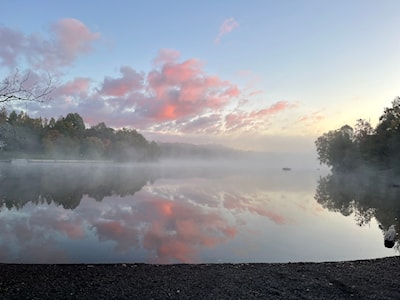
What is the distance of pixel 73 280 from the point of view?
910 cm

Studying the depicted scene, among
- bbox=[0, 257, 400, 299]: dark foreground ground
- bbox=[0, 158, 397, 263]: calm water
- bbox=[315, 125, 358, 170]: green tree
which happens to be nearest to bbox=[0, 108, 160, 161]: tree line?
bbox=[315, 125, 358, 170]: green tree

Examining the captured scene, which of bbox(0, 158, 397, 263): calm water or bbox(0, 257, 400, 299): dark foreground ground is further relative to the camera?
bbox(0, 158, 397, 263): calm water

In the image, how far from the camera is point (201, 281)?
9336 mm

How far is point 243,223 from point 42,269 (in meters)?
14.2

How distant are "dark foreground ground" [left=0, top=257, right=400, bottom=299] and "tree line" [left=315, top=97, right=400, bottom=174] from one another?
243 ft

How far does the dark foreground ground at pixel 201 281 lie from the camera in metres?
8.19

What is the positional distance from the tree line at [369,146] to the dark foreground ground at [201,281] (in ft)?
243

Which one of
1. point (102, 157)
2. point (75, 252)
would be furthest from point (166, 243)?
point (102, 157)

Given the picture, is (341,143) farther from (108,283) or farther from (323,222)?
(108,283)

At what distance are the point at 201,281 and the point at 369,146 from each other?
299ft

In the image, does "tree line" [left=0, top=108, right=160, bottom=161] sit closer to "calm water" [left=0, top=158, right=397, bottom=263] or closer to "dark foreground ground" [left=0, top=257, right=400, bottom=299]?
"calm water" [left=0, top=158, right=397, bottom=263]

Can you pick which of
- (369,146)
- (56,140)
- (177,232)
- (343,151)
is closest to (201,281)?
(177,232)

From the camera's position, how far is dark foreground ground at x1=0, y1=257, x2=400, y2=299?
26.9 feet

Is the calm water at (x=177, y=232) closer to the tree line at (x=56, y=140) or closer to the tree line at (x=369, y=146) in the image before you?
the tree line at (x=369, y=146)
